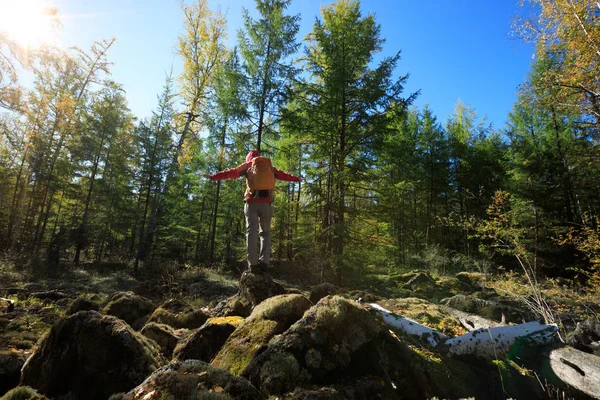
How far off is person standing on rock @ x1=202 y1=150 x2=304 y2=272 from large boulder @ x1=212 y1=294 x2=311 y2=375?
7.54ft

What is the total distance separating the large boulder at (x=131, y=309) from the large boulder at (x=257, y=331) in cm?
346

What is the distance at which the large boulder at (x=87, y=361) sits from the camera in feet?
8.80

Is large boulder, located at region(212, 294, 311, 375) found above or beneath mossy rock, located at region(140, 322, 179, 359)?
above

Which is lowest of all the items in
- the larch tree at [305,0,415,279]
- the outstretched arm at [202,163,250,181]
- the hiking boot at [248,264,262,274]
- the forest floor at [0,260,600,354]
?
the forest floor at [0,260,600,354]

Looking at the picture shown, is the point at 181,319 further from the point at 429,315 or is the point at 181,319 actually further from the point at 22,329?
the point at 429,315

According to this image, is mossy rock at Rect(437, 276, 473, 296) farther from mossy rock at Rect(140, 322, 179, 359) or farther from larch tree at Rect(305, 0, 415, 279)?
mossy rock at Rect(140, 322, 179, 359)

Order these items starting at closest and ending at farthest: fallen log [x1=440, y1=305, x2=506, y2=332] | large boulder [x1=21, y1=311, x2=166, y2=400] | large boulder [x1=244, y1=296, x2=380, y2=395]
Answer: large boulder [x1=244, y1=296, x2=380, y2=395]
large boulder [x1=21, y1=311, x2=166, y2=400]
fallen log [x1=440, y1=305, x2=506, y2=332]

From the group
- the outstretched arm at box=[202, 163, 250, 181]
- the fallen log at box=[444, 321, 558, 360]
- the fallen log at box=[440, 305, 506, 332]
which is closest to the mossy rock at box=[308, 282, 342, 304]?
the fallen log at box=[444, 321, 558, 360]

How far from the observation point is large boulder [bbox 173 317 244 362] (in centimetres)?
345

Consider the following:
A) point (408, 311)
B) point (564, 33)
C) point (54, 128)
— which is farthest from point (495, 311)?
point (54, 128)

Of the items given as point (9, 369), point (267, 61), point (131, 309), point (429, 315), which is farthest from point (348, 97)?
point (9, 369)

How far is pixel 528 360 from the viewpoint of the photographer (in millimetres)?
3742

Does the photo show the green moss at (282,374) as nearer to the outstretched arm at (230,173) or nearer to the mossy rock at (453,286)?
the outstretched arm at (230,173)

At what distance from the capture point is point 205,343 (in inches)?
140
